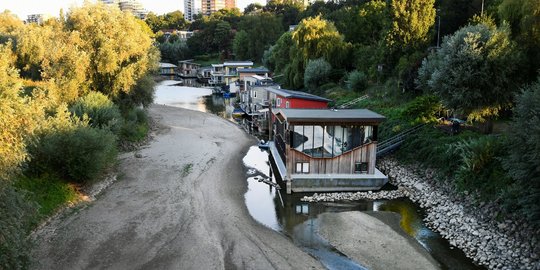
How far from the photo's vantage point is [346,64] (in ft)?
170

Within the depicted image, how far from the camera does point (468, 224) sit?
16.8 metres

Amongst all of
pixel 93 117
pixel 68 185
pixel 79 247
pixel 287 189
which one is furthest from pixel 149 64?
pixel 79 247

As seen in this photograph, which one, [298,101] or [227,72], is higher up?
[227,72]

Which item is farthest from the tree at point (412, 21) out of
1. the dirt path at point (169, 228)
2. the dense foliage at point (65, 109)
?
the dense foliage at point (65, 109)

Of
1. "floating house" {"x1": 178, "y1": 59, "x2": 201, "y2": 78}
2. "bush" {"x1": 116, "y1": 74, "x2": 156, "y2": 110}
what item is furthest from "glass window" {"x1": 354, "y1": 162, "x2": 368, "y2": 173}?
"floating house" {"x1": 178, "y1": 59, "x2": 201, "y2": 78}

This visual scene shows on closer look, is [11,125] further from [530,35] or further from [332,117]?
[530,35]

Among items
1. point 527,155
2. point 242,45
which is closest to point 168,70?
point 242,45

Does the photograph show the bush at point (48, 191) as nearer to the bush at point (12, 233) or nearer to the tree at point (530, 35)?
the bush at point (12, 233)

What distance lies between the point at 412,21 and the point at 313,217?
26.5 meters

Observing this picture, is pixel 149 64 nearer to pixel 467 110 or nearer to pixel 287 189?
pixel 287 189

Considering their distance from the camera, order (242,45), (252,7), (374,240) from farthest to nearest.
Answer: (252,7) < (242,45) < (374,240)

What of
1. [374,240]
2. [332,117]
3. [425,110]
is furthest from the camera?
[425,110]

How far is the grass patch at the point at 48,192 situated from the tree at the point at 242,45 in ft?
261

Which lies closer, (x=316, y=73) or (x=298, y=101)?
(x=298, y=101)
